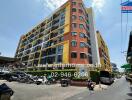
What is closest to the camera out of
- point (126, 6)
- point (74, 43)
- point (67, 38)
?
point (126, 6)

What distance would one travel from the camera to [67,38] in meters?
61.6

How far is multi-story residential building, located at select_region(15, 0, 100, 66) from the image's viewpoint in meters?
59.6

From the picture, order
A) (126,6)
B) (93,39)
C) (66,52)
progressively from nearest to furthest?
(126,6) < (66,52) < (93,39)

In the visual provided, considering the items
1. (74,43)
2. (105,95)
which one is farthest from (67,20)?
(105,95)

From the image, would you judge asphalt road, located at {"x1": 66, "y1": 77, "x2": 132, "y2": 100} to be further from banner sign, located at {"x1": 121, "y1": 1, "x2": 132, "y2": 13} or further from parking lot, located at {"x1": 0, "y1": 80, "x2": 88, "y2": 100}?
banner sign, located at {"x1": 121, "y1": 1, "x2": 132, "y2": 13}

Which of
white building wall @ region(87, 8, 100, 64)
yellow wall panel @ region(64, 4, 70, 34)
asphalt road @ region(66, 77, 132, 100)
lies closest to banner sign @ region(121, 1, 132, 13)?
asphalt road @ region(66, 77, 132, 100)

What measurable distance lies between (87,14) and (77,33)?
1860 cm

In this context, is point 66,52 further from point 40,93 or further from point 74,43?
point 40,93

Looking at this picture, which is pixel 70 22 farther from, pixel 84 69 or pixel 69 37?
pixel 84 69

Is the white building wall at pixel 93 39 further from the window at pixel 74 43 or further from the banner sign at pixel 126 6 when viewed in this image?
the banner sign at pixel 126 6

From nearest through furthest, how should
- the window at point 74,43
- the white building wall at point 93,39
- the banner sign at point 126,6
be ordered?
the banner sign at point 126,6
the window at point 74,43
the white building wall at point 93,39

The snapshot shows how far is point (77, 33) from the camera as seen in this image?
61344 mm

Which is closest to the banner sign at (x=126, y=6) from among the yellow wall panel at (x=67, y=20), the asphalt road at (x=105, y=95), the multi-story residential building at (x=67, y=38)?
the asphalt road at (x=105, y=95)

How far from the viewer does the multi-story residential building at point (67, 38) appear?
59594mm
